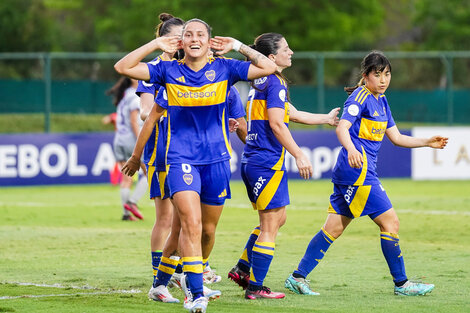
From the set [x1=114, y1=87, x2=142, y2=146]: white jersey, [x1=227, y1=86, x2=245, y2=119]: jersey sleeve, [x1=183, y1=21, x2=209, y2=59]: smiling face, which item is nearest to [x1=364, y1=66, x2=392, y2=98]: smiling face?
[x1=227, y1=86, x2=245, y2=119]: jersey sleeve

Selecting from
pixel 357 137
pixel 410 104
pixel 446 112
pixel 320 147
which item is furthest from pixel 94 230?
pixel 410 104

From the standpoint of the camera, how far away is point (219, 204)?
24.3ft

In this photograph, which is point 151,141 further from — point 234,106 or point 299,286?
point 299,286

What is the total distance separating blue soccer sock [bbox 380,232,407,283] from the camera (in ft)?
26.3

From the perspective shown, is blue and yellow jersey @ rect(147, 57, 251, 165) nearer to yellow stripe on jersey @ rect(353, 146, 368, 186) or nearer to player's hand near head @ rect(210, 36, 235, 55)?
player's hand near head @ rect(210, 36, 235, 55)

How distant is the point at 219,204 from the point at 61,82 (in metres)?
18.2

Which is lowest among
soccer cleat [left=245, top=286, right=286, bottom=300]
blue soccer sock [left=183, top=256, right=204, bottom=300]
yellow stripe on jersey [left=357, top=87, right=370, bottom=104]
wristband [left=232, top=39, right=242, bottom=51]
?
soccer cleat [left=245, top=286, right=286, bottom=300]

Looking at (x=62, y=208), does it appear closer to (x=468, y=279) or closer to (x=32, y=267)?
(x=32, y=267)

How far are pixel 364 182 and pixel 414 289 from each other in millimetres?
970

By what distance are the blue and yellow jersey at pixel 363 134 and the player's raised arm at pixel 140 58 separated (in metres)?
1.75

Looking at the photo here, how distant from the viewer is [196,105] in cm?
718

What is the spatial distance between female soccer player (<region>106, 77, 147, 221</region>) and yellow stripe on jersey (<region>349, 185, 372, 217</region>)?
20.5 feet

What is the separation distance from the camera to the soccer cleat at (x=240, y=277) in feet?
27.5

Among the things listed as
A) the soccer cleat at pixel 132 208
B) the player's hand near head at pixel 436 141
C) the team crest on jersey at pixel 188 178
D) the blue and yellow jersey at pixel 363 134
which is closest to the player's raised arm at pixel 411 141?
the player's hand near head at pixel 436 141
